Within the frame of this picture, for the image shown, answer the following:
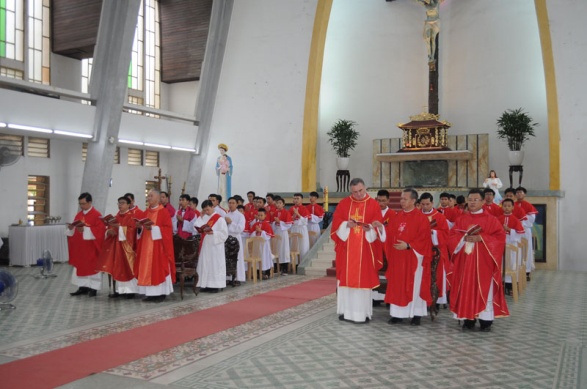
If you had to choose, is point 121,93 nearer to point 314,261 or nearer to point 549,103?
point 314,261

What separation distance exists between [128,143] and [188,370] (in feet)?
40.0

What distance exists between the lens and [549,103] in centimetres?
1420

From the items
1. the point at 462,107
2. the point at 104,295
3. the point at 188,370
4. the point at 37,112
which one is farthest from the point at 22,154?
the point at 462,107

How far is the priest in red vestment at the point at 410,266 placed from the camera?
284 inches

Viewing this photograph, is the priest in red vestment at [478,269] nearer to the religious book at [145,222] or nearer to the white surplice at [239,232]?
the religious book at [145,222]

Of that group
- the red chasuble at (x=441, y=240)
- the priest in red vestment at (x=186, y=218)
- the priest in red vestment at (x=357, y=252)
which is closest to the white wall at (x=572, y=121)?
the red chasuble at (x=441, y=240)

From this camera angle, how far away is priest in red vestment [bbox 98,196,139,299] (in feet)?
29.8

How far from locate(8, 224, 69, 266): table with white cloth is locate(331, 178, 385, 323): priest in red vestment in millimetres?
8916

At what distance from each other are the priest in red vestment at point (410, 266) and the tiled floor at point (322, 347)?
269mm

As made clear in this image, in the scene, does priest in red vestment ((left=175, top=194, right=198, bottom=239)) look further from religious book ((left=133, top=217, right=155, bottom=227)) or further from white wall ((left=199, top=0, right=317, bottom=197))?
white wall ((left=199, top=0, right=317, bottom=197))

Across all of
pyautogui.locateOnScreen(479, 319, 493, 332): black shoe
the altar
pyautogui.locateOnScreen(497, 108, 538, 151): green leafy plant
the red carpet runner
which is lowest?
the red carpet runner

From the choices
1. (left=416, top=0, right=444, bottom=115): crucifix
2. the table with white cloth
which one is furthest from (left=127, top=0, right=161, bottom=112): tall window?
(left=416, top=0, right=444, bottom=115): crucifix

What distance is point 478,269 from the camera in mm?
6785

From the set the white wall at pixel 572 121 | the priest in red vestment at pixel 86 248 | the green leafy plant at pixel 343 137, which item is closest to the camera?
the priest in red vestment at pixel 86 248
